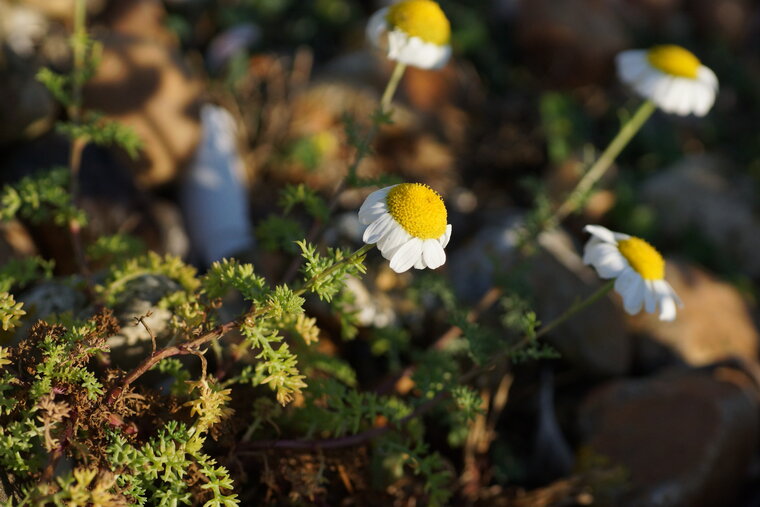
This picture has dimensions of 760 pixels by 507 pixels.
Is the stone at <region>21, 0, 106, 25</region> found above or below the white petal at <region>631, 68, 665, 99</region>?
above

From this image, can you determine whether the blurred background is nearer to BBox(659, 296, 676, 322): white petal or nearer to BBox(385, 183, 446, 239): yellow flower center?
BBox(659, 296, 676, 322): white petal

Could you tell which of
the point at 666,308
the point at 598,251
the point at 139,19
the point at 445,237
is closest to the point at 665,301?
the point at 666,308

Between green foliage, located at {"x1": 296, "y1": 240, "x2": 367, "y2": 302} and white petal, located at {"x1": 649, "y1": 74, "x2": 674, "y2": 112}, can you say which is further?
white petal, located at {"x1": 649, "y1": 74, "x2": 674, "y2": 112}

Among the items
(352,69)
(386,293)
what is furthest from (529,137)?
(386,293)

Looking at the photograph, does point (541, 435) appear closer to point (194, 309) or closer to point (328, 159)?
point (194, 309)

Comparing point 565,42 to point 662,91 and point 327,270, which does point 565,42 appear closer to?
point 662,91

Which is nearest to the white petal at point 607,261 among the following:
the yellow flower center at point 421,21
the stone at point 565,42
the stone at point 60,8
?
the yellow flower center at point 421,21

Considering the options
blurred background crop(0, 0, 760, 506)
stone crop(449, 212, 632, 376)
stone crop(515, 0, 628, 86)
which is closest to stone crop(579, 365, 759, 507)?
blurred background crop(0, 0, 760, 506)

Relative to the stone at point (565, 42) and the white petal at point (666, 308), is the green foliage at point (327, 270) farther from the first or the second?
the stone at point (565, 42)
